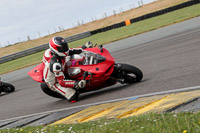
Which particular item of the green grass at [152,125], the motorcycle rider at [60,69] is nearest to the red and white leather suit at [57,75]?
the motorcycle rider at [60,69]

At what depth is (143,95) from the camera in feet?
22.5

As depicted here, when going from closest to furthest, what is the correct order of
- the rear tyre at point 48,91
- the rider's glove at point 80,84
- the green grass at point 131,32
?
the rider's glove at point 80,84 < the rear tyre at point 48,91 < the green grass at point 131,32

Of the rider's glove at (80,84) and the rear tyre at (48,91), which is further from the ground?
the rider's glove at (80,84)

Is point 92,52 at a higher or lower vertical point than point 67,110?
higher

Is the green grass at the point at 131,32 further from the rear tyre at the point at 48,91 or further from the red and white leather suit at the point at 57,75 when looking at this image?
the red and white leather suit at the point at 57,75

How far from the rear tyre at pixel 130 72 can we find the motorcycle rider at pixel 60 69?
0.93 metres

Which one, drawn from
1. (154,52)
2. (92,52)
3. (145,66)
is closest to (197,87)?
(92,52)

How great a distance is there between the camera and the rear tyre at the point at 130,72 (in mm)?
7910

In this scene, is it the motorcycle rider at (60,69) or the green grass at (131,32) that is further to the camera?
the green grass at (131,32)

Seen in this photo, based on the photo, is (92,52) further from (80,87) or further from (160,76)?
(160,76)

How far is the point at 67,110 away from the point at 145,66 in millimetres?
3516

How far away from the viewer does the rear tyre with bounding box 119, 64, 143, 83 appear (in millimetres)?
7910

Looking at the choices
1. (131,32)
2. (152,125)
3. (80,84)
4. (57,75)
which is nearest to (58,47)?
(57,75)

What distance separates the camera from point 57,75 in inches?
322
